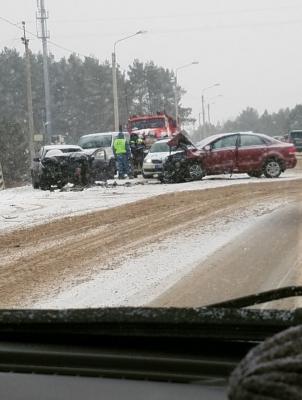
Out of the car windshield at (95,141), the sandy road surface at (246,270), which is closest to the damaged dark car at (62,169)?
the car windshield at (95,141)

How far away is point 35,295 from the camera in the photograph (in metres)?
6.28

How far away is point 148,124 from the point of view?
106 feet

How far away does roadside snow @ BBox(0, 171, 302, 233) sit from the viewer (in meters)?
13.3

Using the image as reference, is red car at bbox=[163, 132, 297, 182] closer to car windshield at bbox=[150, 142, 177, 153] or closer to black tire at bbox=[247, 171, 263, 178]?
black tire at bbox=[247, 171, 263, 178]

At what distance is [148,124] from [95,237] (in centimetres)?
2271

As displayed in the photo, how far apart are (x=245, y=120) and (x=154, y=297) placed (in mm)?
137562

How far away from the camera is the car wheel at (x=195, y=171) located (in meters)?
20.9

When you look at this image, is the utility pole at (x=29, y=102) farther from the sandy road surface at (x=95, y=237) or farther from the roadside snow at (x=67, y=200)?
the sandy road surface at (x=95, y=237)

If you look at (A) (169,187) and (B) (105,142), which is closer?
(A) (169,187)

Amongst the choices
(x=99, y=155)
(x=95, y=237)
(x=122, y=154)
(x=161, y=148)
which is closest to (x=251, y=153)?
(x=161, y=148)

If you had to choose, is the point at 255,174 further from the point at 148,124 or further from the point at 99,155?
the point at 148,124

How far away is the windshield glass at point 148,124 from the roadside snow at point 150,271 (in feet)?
70.0

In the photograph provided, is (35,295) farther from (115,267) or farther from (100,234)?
(100,234)

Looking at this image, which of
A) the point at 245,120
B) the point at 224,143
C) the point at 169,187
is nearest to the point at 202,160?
the point at 224,143
